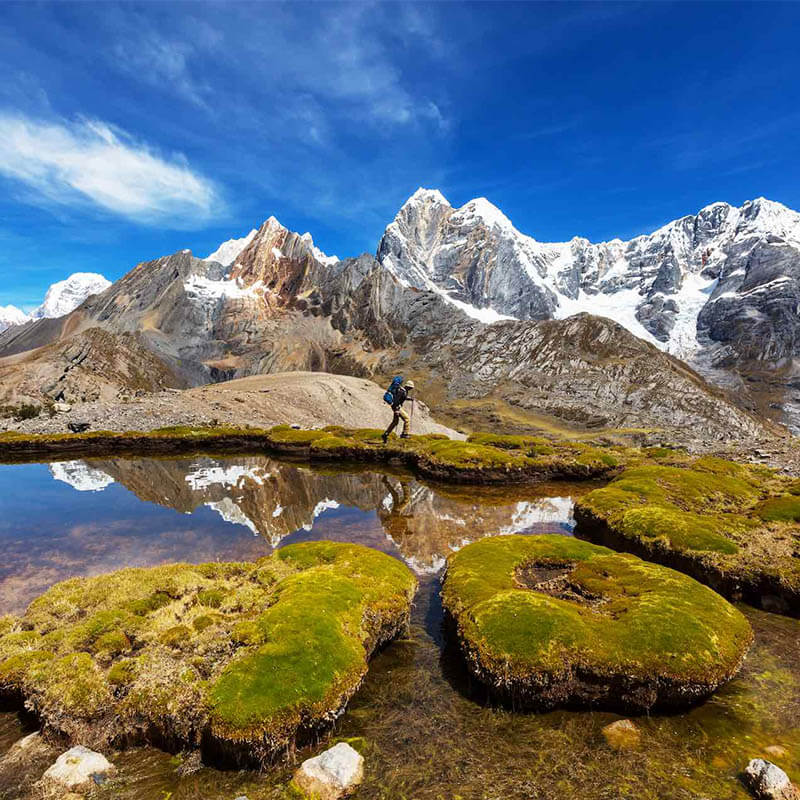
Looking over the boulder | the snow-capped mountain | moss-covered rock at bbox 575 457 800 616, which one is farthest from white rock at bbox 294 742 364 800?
the snow-capped mountain

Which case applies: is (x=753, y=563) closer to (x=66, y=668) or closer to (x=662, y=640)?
(x=662, y=640)

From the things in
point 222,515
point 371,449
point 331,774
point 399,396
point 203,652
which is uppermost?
point 399,396

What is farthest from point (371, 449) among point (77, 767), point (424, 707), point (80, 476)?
point (77, 767)

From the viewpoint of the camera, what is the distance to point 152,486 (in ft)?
123

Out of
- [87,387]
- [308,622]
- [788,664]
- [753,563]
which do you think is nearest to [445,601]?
[308,622]

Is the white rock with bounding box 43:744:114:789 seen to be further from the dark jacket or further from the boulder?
the dark jacket

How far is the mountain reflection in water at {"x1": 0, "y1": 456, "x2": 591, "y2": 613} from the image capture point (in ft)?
74.1

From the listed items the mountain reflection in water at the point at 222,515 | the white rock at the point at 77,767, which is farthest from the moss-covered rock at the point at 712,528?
the white rock at the point at 77,767

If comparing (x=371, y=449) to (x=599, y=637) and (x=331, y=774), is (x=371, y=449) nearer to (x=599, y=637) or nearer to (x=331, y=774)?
(x=599, y=637)

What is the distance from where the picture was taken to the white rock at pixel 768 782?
8453 mm

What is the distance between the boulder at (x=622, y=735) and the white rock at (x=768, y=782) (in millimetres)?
2113

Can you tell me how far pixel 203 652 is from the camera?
12.0 m

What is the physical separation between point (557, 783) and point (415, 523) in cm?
1939

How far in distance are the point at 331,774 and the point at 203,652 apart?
4.85m
